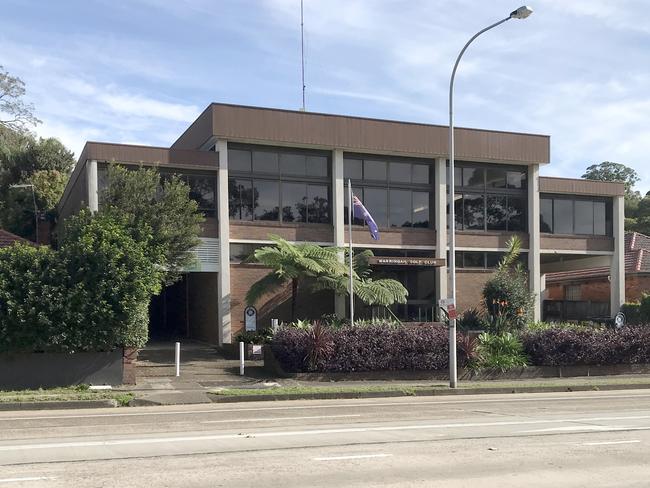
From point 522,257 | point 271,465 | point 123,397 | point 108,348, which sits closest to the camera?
point 271,465

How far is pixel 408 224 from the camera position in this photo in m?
31.0

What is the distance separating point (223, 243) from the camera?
89.5 feet

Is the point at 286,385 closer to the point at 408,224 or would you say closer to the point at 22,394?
the point at 22,394

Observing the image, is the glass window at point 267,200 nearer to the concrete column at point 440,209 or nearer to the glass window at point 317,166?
the glass window at point 317,166

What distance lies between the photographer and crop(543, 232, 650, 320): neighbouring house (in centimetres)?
3650

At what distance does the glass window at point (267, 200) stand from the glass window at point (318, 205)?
4.70 feet

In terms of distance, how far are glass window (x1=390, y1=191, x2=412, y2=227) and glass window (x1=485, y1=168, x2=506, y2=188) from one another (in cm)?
425

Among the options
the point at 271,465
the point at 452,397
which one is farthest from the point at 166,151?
the point at 271,465

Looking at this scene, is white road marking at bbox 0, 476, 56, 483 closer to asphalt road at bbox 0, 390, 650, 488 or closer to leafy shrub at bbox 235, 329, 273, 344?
asphalt road at bbox 0, 390, 650, 488

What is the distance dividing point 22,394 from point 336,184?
16.2 m

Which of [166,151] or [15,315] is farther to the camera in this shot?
[166,151]

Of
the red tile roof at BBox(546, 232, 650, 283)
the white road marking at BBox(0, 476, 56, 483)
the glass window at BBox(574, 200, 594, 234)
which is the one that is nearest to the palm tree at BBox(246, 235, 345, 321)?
the glass window at BBox(574, 200, 594, 234)

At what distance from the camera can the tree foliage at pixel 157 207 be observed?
22.1 meters

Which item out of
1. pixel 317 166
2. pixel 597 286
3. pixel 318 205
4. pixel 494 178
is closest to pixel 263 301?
pixel 318 205
